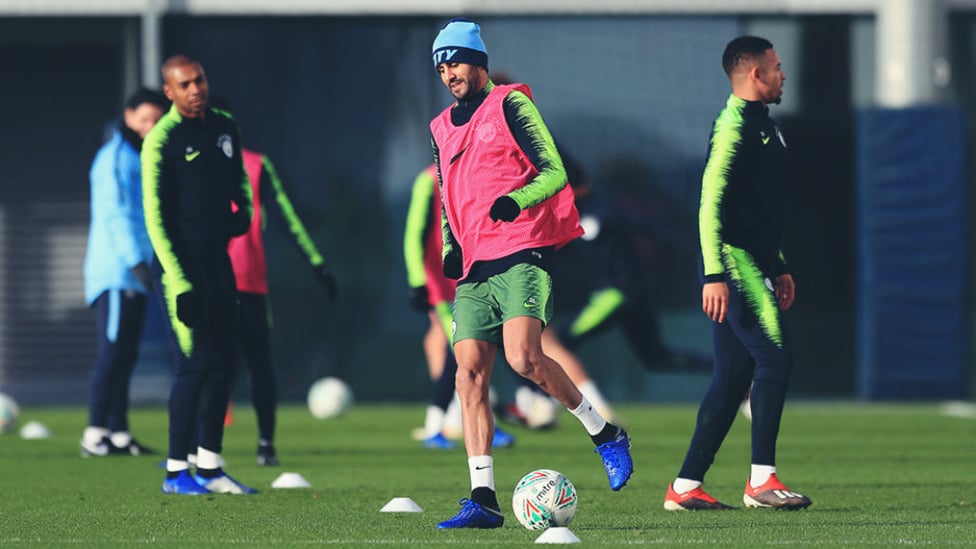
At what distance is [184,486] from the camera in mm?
8375

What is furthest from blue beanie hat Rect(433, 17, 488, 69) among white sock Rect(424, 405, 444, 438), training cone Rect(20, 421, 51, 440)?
training cone Rect(20, 421, 51, 440)

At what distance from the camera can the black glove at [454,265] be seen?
697 centimetres

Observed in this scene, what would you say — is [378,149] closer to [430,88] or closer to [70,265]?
[430,88]

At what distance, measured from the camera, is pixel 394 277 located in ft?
60.3

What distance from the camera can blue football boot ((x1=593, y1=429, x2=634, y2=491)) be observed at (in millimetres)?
6961

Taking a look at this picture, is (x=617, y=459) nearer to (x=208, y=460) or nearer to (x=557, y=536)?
(x=557, y=536)

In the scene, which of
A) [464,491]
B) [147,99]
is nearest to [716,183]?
[464,491]

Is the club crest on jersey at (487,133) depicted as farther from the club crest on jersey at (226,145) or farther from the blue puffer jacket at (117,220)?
the blue puffer jacket at (117,220)

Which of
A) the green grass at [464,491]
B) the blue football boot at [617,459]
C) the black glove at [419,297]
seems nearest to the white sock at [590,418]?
the blue football boot at [617,459]

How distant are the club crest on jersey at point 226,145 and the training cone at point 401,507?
1.88 m

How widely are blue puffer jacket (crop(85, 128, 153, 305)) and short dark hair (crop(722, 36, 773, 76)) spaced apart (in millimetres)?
4102

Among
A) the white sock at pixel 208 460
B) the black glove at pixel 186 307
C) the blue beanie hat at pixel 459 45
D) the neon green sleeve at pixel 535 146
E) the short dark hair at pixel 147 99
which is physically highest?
the short dark hair at pixel 147 99

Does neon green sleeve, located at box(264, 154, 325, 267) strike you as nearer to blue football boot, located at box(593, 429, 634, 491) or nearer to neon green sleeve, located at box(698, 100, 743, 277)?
neon green sleeve, located at box(698, 100, 743, 277)

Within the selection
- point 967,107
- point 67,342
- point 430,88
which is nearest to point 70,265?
point 67,342
